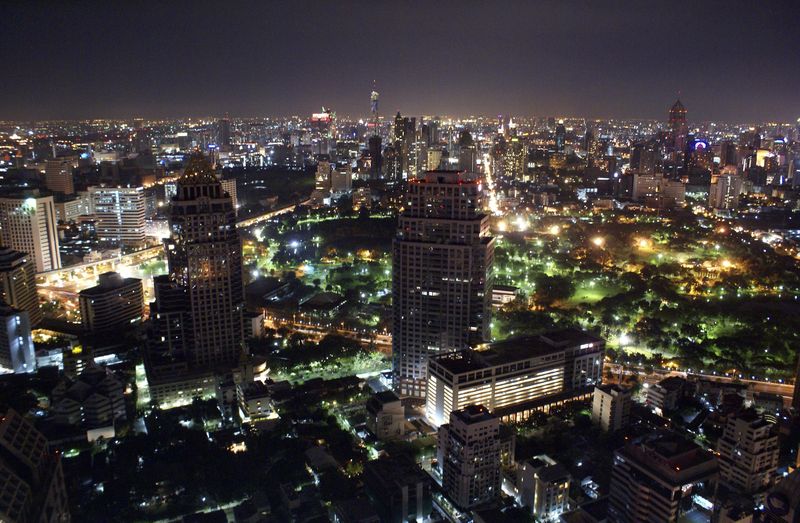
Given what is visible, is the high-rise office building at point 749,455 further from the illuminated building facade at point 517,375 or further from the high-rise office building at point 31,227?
the high-rise office building at point 31,227

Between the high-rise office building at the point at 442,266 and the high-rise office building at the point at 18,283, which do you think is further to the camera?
→ the high-rise office building at the point at 18,283

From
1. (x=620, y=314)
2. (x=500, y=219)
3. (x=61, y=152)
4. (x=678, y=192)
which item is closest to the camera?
(x=620, y=314)

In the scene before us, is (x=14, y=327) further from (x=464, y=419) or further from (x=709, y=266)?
(x=709, y=266)

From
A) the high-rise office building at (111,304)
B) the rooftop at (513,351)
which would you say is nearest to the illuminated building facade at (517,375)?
the rooftop at (513,351)

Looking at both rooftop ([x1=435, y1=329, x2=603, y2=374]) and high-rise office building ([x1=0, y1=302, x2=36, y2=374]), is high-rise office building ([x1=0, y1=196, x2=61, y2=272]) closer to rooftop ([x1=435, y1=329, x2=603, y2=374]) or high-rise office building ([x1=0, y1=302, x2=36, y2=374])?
high-rise office building ([x1=0, y1=302, x2=36, y2=374])

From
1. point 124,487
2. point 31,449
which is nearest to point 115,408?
point 124,487

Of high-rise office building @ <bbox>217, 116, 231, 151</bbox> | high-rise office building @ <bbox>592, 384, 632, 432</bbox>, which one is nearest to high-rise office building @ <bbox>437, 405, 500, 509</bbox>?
high-rise office building @ <bbox>592, 384, 632, 432</bbox>

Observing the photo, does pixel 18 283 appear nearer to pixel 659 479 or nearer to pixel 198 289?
pixel 198 289
